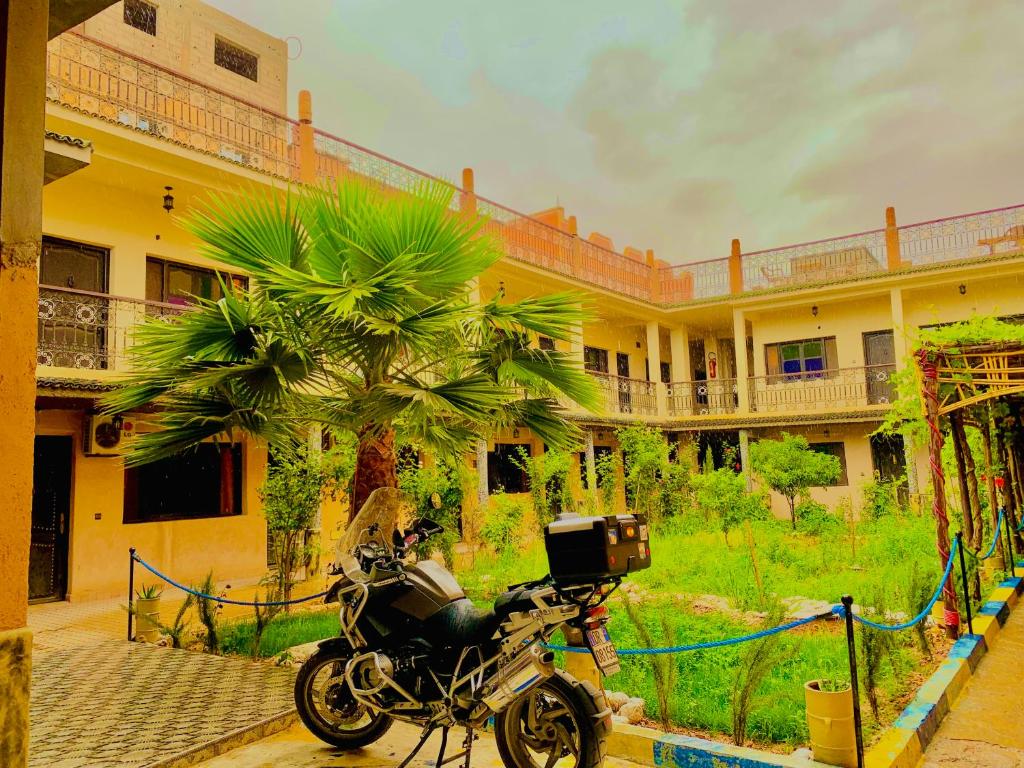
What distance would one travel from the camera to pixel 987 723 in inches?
164

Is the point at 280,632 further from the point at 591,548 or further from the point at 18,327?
the point at 18,327

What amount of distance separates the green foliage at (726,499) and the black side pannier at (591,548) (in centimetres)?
910

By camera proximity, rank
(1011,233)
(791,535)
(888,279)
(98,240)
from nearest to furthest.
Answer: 1. (98,240)
2. (791,535)
3. (1011,233)
4. (888,279)

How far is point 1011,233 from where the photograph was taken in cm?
1650

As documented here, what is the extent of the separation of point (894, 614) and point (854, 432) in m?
13.6

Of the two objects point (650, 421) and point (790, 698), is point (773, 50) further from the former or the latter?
point (790, 698)

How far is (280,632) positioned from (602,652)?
487 centimetres

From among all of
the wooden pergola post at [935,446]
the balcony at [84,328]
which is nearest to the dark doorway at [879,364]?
the wooden pergola post at [935,446]

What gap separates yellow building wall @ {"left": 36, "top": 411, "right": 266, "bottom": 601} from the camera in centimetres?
980

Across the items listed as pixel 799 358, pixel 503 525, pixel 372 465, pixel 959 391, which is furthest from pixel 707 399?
pixel 372 465

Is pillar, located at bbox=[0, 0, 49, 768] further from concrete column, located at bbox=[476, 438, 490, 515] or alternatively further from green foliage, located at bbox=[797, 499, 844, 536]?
green foliage, located at bbox=[797, 499, 844, 536]

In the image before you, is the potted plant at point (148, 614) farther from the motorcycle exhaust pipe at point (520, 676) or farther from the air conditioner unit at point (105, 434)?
the motorcycle exhaust pipe at point (520, 676)

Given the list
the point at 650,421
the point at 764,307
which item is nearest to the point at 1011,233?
the point at 764,307

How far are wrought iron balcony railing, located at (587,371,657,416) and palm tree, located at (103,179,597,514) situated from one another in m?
11.8
